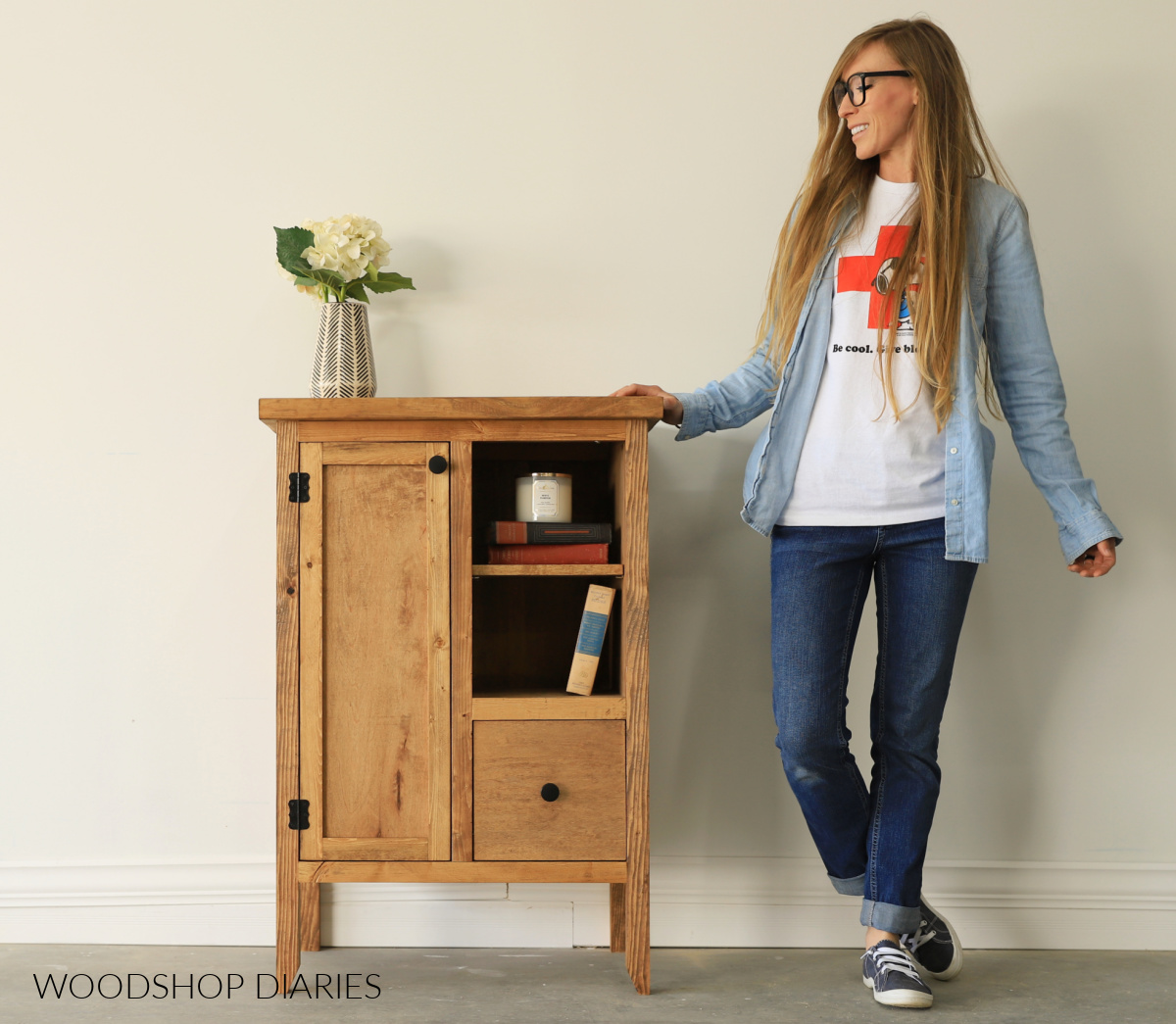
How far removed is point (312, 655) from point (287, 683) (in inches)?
2.3

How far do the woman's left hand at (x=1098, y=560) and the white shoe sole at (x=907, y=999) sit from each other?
72 cm

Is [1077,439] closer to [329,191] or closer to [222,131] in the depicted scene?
[329,191]

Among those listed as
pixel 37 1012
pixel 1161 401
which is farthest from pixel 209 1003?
pixel 1161 401

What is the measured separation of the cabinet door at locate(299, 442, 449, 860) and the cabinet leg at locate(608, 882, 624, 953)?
42 centimetres

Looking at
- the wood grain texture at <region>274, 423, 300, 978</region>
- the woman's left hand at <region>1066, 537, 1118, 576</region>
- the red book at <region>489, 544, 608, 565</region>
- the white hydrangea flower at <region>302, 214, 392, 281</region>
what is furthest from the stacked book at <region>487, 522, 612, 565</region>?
the woman's left hand at <region>1066, 537, 1118, 576</region>

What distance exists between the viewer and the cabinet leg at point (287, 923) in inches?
56.5

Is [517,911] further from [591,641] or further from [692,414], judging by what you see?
[692,414]

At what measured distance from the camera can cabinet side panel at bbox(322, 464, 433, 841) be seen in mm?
1442

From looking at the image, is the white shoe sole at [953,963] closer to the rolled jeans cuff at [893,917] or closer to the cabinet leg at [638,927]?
the rolled jeans cuff at [893,917]

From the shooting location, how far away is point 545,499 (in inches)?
60.2

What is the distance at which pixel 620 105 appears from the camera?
180 cm

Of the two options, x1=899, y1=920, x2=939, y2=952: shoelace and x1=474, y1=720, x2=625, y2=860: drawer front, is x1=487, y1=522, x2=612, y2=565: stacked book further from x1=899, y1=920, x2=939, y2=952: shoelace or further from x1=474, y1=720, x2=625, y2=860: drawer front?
x1=899, y1=920, x2=939, y2=952: shoelace

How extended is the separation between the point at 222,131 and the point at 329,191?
0.24m

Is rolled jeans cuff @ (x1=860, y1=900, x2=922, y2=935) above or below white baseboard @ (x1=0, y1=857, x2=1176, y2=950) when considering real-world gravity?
above
